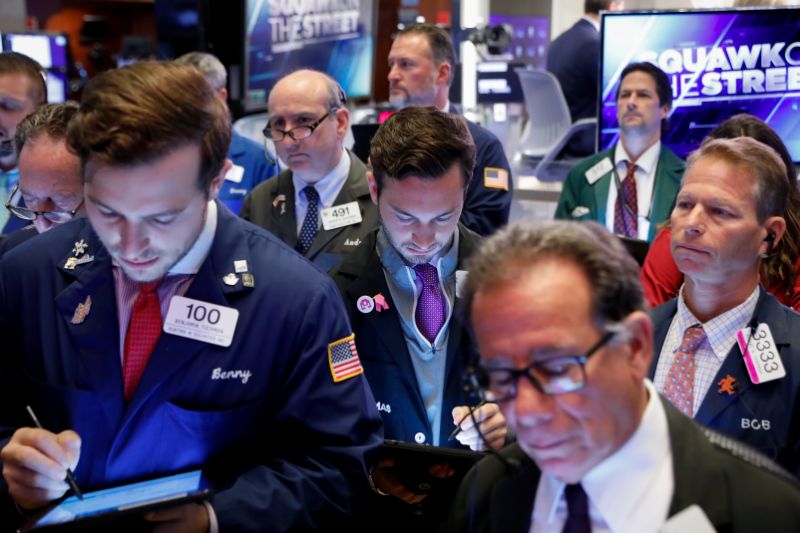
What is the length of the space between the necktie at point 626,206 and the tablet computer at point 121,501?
10.2ft

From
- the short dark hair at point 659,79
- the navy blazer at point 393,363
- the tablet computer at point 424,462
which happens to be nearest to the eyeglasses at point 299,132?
the navy blazer at point 393,363

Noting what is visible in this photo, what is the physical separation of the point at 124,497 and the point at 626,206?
3.30 meters

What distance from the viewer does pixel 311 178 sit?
3852 mm

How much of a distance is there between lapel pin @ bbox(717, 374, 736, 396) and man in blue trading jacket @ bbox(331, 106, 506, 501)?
0.66 metres

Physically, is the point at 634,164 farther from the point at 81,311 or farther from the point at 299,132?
the point at 81,311

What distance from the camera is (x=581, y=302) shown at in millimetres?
1335

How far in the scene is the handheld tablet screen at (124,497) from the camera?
1.62 meters

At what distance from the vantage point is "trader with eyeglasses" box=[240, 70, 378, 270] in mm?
A: 3689

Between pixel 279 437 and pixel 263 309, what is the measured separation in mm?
270

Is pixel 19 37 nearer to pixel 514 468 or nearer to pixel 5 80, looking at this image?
pixel 5 80

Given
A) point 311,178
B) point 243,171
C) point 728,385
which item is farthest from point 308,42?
point 728,385

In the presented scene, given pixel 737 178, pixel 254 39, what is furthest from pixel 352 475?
pixel 254 39

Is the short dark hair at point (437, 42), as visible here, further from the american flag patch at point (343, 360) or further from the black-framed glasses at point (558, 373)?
the black-framed glasses at point (558, 373)

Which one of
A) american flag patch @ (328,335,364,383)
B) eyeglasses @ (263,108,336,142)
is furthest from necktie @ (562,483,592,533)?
eyeglasses @ (263,108,336,142)
